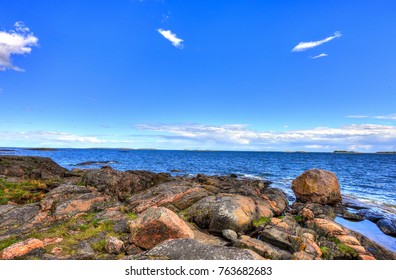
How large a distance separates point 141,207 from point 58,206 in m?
5.27

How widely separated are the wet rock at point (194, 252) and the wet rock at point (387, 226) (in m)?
15.4

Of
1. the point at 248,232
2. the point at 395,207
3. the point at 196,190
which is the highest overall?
the point at 196,190

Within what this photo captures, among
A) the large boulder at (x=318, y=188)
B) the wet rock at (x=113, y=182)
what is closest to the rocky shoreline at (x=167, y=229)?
the wet rock at (x=113, y=182)

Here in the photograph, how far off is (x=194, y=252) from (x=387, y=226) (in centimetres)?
1794

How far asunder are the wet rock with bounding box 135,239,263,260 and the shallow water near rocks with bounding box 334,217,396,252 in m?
12.6

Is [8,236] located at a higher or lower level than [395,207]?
higher

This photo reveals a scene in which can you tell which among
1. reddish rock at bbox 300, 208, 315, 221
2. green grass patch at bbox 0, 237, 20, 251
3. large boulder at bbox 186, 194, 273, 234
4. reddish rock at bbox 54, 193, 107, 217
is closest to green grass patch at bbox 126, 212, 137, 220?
reddish rock at bbox 54, 193, 107, 217

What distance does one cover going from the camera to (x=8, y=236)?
11.8m

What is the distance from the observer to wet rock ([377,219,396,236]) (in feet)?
55.4

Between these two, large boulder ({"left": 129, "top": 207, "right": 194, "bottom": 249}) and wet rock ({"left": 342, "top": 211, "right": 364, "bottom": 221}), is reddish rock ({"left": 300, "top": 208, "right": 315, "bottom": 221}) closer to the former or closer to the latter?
wet rock ({"left": 342, "top": 211, "right": 364, "bottom": 221})

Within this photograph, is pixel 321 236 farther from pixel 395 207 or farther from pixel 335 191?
pixel 395 207

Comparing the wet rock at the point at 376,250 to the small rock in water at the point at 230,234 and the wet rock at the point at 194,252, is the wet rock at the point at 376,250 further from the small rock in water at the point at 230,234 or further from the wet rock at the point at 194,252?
the wet rock at the point at 194,252
